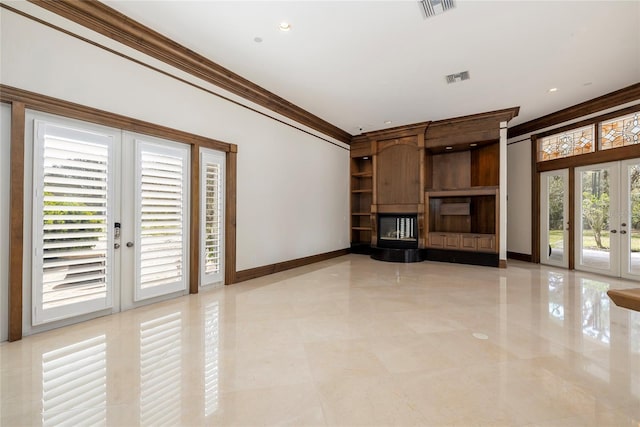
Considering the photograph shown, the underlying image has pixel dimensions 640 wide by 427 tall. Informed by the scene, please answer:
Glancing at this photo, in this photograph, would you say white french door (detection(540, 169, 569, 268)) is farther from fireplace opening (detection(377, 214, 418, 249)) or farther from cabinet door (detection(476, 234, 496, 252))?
fireplace opening (detection(377, 214, 418, 249))

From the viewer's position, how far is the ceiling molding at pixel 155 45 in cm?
298

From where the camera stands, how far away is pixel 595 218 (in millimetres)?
5887

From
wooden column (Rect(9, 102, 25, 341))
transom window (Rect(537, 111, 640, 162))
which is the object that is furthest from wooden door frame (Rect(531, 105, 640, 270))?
wooden column (Rect(9, 102, 25, 341))

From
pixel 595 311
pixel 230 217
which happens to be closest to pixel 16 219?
pixel 230 217

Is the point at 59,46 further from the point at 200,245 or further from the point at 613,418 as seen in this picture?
the point at 613,418

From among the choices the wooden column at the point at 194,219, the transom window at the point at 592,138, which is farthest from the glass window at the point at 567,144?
the wooden column at the point at 194,219

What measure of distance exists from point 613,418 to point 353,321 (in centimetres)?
206

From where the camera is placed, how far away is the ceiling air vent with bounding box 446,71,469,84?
4605 mm

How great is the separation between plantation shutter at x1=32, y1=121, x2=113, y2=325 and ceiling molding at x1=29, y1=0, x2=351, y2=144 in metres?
1.16

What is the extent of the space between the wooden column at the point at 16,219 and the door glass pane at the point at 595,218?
8.93 meters

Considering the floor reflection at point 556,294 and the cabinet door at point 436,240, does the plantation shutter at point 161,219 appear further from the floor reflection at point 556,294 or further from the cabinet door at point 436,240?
the cabinet door at point 436,240

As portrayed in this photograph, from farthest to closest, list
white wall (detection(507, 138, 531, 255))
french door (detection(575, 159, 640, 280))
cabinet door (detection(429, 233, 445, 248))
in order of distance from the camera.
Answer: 1. white wall (detection(507, 138, 531, 255))
2. cabinet door (detection(429, 233, 445, 248))
3. french door (detection(575, 159, 640, 280))

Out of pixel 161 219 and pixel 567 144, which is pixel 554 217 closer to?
pixel 567 144

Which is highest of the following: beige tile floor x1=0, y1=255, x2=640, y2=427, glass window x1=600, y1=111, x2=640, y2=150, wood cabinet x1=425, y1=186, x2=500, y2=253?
glass window x1=600, y1=111, x2=640, y2=150
